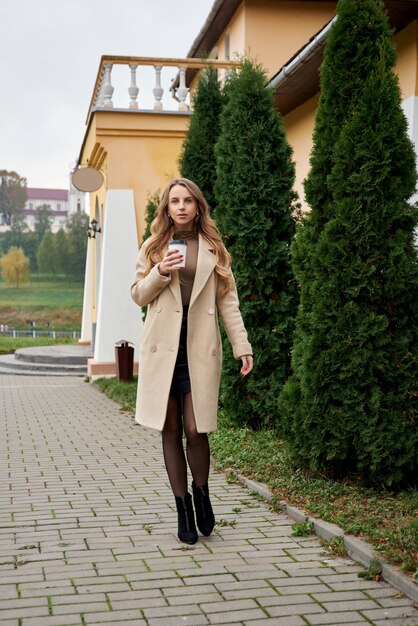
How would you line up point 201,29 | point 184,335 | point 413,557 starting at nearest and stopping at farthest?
point 413,557 < point 184,335 < point 201,29

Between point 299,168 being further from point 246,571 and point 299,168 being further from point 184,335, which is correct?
point 246,571

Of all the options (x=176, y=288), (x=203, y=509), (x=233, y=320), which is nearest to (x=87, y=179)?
(x=233, y=320)

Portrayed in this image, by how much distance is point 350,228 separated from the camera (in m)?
6.04

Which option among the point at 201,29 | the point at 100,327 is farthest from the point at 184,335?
the point at 201,29

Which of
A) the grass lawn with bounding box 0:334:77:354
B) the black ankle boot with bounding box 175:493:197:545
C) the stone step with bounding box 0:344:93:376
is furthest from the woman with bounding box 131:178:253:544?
the grass lawn with bounding box 0:334:77:354

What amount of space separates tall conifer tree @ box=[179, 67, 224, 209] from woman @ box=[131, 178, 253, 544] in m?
6.91

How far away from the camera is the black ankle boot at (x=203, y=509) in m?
5.01

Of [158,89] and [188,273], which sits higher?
[158,89]

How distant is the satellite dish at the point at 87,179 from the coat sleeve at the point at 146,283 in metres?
12.7

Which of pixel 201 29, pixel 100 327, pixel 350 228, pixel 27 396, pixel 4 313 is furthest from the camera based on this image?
pixel 4 313

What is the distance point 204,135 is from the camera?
40.0ft

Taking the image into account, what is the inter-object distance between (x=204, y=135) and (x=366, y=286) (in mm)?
6755

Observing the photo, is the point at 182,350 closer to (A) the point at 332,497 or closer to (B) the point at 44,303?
(A) the point at 332,497

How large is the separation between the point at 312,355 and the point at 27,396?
989 centimetres
